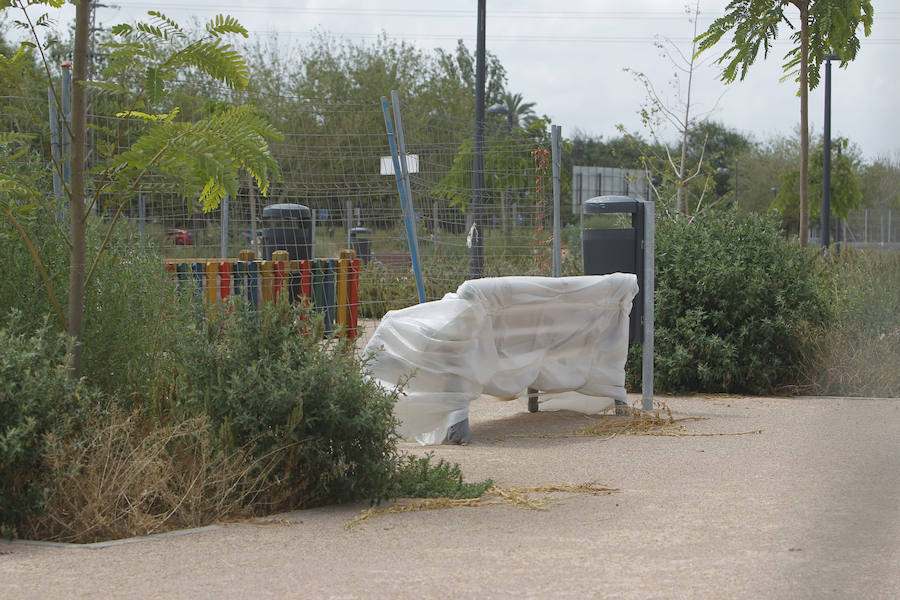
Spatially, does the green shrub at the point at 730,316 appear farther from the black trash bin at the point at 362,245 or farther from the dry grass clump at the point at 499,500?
the black trash bin at the point at 362,245

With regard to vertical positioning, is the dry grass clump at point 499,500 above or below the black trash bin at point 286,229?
below

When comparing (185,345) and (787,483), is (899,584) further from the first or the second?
(185,345)

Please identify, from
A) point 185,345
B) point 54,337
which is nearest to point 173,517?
point 185,345

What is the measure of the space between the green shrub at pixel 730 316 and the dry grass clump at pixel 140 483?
226 inches

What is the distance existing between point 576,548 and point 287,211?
11.0 meters

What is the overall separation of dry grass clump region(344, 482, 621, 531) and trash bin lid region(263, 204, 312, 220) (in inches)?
363

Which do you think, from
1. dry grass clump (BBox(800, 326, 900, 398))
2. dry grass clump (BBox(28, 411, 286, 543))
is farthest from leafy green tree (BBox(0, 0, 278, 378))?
dry grass clump (BBox(800, 326, 900, 398))

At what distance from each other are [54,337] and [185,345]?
0.87m

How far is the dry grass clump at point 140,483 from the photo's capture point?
194 inches

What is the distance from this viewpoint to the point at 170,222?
12.6 meters

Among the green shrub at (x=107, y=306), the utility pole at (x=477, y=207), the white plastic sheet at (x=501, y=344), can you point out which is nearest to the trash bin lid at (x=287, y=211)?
the utility pole at (x=477, y=207)

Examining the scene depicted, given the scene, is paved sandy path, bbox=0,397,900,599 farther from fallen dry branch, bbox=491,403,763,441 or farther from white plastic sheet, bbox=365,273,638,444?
fallen dry branch, bbox=491,403,763,441

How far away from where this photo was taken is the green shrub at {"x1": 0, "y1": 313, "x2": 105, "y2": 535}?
4887 mm

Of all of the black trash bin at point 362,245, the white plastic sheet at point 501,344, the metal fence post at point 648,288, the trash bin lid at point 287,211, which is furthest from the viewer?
the black trash bin at point 362,245
